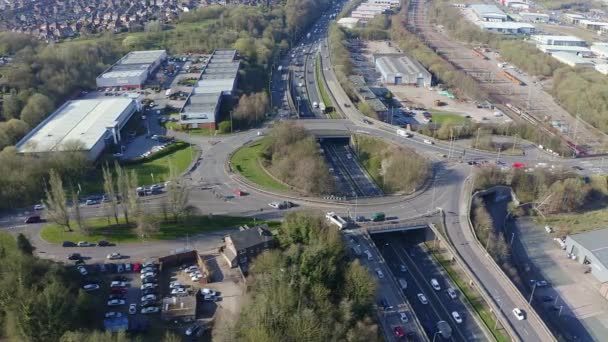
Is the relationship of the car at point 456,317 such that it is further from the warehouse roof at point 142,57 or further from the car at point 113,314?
the warehouse roof at point 142,57

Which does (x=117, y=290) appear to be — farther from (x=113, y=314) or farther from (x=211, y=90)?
(x=211, y=90)

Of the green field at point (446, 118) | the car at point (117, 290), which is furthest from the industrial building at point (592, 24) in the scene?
the car at point (117, 290)

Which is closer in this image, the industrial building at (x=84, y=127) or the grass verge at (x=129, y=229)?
the grass verge at (x=129, y=229)

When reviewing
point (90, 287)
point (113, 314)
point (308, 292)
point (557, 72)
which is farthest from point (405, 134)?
point (557, 72)

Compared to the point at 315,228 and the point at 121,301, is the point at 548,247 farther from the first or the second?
the point at 121,301

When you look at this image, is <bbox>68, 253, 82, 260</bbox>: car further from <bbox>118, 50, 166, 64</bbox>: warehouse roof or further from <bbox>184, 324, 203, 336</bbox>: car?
<bbox>118, 50, 166, 64</bbox>: warehouse roof

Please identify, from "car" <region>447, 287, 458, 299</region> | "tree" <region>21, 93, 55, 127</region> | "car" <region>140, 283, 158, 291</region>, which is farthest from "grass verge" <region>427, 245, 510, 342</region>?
"tree" <region>21, 93, 55, 127</region>
